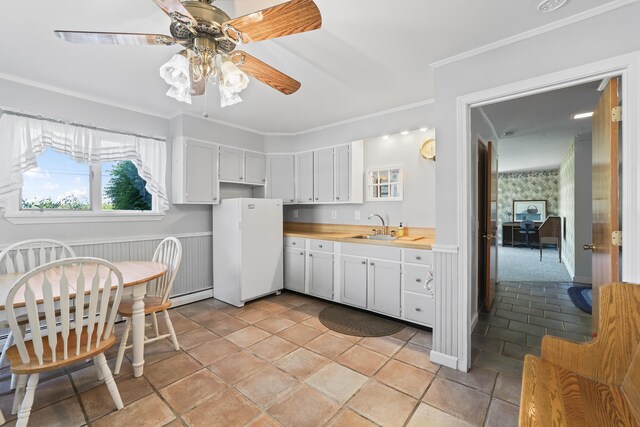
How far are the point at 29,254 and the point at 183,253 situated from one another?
1.46m

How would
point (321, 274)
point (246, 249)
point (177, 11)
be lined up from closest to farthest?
point (177, 11) → point (246, 249) → point (321, 274)

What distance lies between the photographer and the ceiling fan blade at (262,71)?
155 centimetres

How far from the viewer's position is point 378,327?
292 cm

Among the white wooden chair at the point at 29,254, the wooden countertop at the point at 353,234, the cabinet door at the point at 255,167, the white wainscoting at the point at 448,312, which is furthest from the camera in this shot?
the cabinet door at the point at 255,167

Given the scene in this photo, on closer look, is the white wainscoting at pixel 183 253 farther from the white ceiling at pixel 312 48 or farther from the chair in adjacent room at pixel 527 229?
the chair in adjacent room at pixel 527 229

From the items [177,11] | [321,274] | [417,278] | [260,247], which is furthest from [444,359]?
[177,11]

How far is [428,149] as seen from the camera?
3227mm

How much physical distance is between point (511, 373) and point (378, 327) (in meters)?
1.16

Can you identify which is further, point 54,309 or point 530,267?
point 530,267

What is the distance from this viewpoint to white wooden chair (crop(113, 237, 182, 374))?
2174mm

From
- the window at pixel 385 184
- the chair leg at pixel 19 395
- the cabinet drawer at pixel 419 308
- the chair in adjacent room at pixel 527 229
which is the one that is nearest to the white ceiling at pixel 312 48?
the window at pixel 385 184

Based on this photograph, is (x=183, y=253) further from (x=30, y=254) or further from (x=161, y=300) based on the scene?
(x=30, y=254)

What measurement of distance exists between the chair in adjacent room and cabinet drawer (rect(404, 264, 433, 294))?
7693mm

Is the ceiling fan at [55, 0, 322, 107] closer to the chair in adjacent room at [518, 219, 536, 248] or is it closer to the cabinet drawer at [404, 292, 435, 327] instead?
the cabinet drawer at [404, 292, 435, 327]
